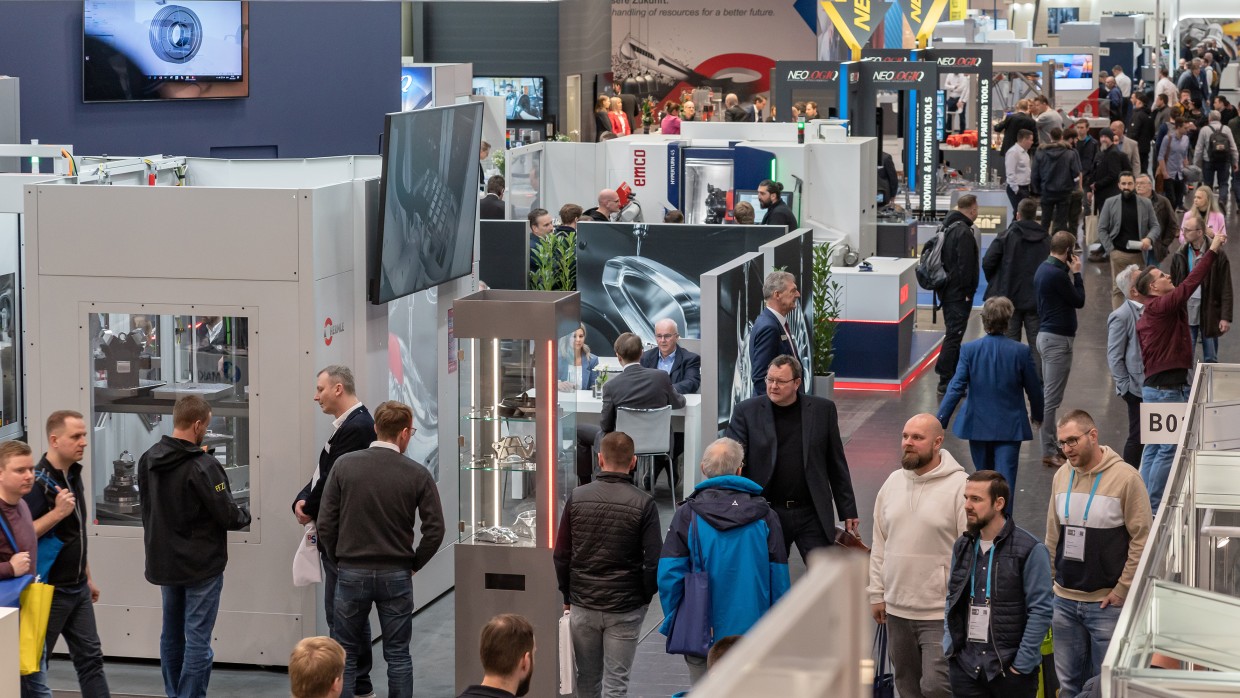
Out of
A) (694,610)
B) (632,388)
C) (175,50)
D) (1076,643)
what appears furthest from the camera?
(175,50)

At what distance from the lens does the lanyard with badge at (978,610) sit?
193 inches

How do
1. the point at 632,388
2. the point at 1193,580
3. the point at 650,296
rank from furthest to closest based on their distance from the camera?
the point at 650,296 < the point at 632,388 < the point at 1193,580

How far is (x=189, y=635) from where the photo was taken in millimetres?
6023

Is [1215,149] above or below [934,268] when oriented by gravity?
above

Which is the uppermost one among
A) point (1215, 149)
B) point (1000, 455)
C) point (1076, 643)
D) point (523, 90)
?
point (523, 90)

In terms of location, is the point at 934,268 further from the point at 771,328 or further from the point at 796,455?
the point at 796,455

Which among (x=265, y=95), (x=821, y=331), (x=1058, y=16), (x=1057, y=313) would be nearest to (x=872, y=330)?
(x=821, y=331)

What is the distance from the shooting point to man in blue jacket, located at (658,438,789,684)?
527 centimetres

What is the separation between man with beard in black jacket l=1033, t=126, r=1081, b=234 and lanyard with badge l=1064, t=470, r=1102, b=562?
12.7 metres

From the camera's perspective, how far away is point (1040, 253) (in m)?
11.5

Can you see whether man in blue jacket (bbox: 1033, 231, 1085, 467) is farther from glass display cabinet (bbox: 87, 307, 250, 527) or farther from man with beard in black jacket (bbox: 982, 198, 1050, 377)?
glass display cabinet (bbox: 87, 307, 250, 527)

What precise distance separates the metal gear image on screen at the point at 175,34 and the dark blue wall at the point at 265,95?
47 centimetres

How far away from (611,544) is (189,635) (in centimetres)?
172

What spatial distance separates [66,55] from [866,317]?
7.11m
